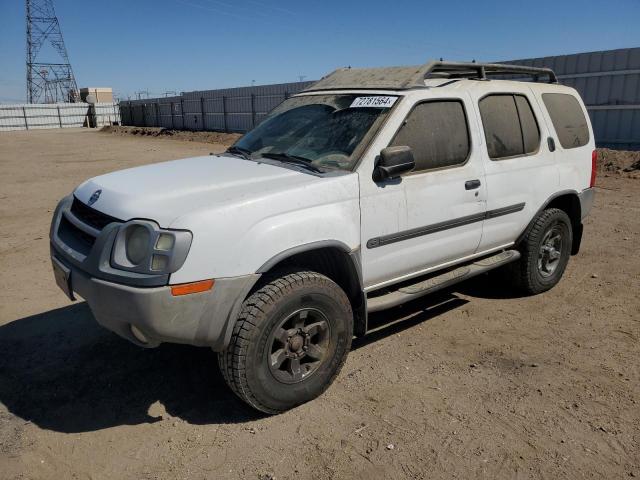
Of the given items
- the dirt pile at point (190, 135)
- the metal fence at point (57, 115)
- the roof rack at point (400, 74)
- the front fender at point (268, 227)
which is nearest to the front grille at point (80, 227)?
the front fender at point (268, 227)

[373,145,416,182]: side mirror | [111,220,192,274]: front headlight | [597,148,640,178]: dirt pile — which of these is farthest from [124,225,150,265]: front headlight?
[597,148,640,178]: dirt pile

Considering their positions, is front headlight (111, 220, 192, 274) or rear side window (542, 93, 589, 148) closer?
front headlight (111, 220, 192, 274)

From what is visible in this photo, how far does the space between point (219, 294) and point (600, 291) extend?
4020mm

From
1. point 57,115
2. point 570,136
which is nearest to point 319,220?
point 570,136

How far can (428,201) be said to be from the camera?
3674 mm

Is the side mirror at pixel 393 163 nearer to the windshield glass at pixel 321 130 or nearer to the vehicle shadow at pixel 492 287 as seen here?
the windshield glass at pixel 321 130

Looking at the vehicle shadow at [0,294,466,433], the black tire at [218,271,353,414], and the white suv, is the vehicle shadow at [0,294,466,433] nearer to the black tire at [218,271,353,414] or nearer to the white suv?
the black tire at [218,271,353,414]

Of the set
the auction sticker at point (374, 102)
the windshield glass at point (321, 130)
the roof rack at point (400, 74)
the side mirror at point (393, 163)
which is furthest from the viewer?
the roof rack at point (400, 74)

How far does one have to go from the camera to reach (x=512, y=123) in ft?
14.5

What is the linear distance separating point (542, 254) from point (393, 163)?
243 cm

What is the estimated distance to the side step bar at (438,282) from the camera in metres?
3.59

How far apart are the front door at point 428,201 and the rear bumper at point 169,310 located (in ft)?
3.27

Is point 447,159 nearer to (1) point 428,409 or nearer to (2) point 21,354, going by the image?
(1) point 428,409

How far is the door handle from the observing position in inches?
155
